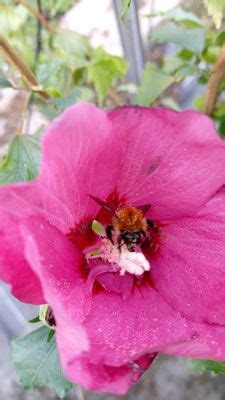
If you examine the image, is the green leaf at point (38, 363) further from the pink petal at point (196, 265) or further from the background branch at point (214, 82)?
the background branch at point (214, 82)

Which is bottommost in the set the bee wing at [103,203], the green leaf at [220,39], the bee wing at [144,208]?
the bee wing at [144,208]

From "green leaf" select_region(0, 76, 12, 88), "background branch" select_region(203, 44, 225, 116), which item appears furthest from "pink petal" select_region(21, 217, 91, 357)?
"background branch" select_region(203, 44, 225, 116)

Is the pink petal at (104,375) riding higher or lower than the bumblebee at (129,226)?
lower

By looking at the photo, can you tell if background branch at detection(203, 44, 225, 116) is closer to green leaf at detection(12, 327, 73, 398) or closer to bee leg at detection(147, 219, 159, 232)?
bee leg at detection(147, 219, 159, 232)

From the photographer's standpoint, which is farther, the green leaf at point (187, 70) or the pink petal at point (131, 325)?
the green leaf at point (187, 70)

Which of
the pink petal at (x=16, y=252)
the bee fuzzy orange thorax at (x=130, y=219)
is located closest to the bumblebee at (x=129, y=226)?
the bee fuzzy orange thorax at (x=130, y=219)

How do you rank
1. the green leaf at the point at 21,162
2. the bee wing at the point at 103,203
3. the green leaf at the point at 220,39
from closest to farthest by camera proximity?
the bee wing at the point at 103,203 < the green leaf at the point at 21,162 < the green leaf at the point at 220,39

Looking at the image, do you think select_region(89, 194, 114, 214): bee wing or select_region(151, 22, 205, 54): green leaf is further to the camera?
select_region(151, 22, 205, 54): green leaf

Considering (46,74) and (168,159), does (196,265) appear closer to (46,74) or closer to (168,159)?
(168,159)

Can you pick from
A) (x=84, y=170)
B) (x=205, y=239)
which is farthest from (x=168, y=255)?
(x=84, y=170)
